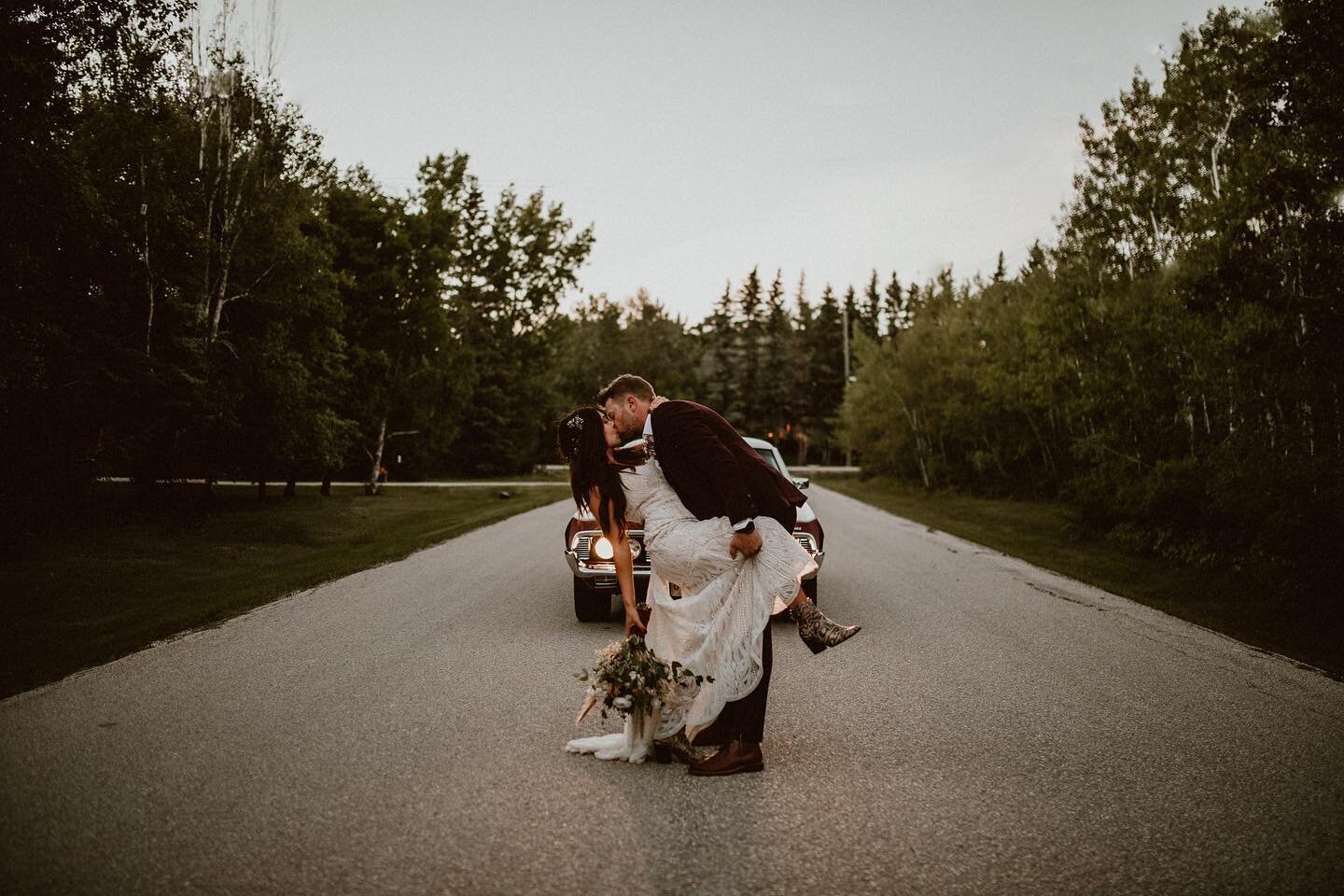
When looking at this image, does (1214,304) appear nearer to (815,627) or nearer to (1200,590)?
(1200,590)

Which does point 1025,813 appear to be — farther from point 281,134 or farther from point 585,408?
point 281,134

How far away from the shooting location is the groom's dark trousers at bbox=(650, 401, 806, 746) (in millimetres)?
3889

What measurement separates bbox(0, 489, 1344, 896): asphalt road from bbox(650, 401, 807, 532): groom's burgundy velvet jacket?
1263 millimetres

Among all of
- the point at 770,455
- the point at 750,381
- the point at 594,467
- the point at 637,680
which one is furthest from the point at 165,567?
the point at 750,381

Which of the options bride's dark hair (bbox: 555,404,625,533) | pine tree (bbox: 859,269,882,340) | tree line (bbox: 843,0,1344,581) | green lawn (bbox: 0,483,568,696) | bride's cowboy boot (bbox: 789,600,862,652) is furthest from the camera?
pine tree (bbox: 859,269,882,340)

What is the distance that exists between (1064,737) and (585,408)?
3.14m

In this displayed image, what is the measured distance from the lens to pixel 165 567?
37.7 ft

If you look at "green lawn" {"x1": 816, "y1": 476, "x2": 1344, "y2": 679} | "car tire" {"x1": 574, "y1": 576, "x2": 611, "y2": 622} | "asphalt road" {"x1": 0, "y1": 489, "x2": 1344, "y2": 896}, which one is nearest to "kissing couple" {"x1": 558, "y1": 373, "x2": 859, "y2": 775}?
"asphalt road" {"x1": 0, "y1": 489, "x2": 1344, "y2": 896}

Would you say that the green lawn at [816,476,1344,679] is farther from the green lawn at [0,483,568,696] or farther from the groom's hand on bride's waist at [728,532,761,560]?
the green lawn at [0,483,568,696]

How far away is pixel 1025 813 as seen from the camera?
11.2ft

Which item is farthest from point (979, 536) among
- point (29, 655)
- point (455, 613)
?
point (29, 655)

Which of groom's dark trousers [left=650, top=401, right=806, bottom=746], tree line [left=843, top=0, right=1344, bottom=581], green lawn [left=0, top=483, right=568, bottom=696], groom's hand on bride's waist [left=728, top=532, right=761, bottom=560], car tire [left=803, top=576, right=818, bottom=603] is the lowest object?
green lawn [left=0, top=483, right=568, bottom=696]

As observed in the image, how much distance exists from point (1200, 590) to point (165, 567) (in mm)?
13938

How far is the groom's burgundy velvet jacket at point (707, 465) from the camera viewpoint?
3.91 m
